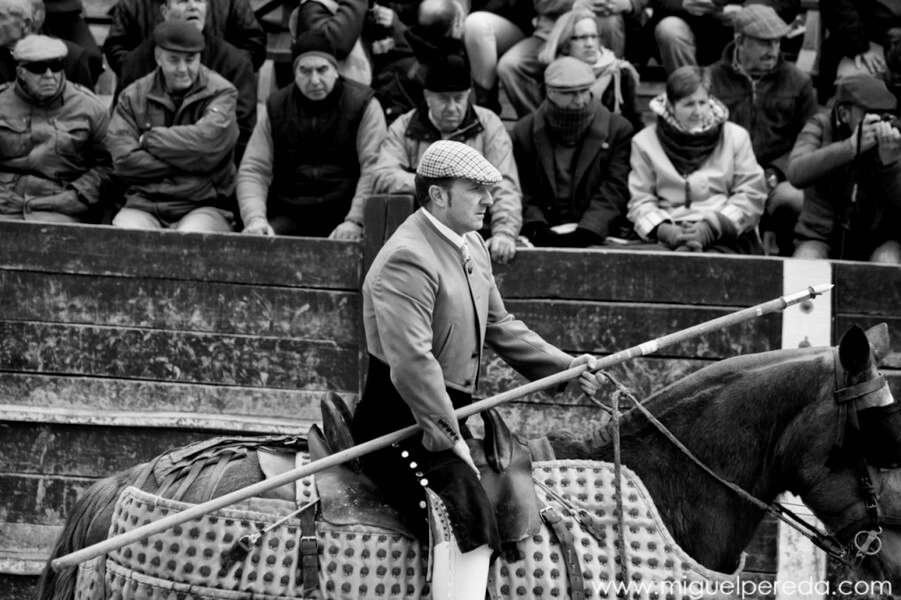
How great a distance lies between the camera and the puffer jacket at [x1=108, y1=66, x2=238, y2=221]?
7598 millimetres

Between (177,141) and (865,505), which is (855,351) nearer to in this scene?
(865,505)

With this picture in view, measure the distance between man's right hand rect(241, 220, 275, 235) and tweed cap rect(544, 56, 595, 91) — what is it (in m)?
1.67

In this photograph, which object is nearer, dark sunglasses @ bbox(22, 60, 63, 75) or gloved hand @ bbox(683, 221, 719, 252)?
gloved hand @ bbox(683, 221, 719, 252)

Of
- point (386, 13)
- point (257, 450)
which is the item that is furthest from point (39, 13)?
point (257, 450)

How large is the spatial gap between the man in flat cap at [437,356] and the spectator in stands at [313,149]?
291cm

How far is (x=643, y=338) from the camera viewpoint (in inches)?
269

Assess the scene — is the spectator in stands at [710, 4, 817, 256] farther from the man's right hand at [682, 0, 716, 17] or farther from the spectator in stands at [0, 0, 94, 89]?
the spectator in stands at [0, 0, 94, 89]

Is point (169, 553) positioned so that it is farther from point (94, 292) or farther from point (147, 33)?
point (147, 33)

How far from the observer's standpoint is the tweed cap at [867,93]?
7145 mm

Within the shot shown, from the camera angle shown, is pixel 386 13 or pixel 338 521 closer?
pixel 338 521

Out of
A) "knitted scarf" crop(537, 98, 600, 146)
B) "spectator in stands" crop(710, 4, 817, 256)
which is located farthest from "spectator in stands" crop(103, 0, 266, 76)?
"spectator in stands" crop(710, 4, 817, 256)

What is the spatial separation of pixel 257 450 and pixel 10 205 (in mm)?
3434

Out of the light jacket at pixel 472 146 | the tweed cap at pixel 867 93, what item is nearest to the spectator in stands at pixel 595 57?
the light jacket at pixel 472 146

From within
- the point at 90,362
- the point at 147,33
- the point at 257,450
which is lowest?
the point at 90,362
